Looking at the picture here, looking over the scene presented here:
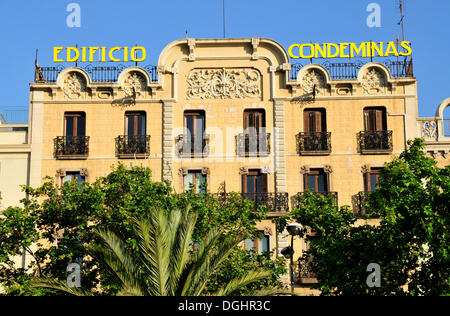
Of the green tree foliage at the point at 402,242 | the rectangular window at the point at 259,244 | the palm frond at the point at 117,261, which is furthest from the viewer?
the rectangular window at the point at 259,244

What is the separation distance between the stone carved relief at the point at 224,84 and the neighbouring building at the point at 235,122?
Answer: 52 mm

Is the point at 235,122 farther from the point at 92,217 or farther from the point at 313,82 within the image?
the point at 92,217

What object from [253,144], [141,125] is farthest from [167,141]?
[253,144]

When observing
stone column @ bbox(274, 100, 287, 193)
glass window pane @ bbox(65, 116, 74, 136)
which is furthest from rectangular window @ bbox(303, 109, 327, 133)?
glass window pane @ bbox(65, 116, 74, 136)

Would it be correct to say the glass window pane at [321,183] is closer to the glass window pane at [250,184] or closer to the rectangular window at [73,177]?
the glass window pane at [250,184]

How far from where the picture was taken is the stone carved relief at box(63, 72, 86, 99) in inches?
1475

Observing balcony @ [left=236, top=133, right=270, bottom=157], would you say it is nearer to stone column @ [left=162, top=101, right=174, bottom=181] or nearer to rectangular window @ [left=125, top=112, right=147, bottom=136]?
stone column @ [left=162, top=101, right=174, bottom=181]

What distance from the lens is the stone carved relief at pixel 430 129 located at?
1453 inches

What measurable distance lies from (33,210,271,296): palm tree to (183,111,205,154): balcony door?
14.0 m

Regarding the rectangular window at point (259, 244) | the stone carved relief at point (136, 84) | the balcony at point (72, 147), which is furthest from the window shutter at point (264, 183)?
the balcony at point (72, 147)

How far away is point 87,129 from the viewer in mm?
36938

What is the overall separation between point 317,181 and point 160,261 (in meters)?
16.2
